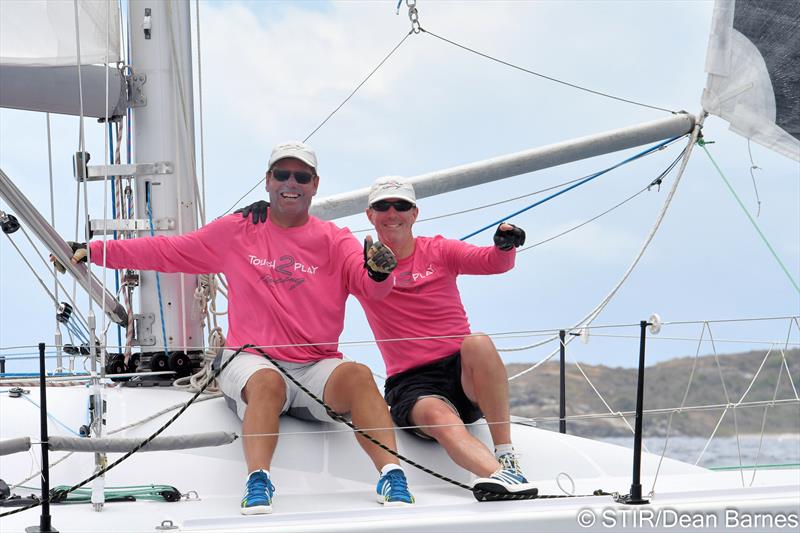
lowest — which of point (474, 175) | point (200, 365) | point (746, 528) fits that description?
point (746, 528)

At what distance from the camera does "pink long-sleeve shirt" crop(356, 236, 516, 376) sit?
3949 millimetres

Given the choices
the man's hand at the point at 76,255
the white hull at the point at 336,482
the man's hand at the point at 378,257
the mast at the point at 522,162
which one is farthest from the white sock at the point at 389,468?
the mast at the point at 522,162

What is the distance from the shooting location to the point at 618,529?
3.11 m

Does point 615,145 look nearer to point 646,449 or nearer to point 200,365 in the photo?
point 646,449

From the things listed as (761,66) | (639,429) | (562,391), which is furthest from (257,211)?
(761,66)

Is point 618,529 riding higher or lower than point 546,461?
lower

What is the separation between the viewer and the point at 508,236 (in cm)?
371

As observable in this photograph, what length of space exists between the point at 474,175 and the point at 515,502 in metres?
2.37

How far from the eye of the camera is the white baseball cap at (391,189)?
3.92 metres

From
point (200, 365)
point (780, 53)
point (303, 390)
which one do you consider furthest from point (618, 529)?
point (780, 53)

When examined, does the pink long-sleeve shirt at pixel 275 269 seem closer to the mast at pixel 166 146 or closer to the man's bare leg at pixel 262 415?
the man's bare leg at pixel 262 415

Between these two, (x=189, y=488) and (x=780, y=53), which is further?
(x=780, y=53)

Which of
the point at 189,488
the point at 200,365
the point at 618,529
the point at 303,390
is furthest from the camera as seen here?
the point at 200,365

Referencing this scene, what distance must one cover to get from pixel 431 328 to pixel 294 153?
2.56 feet
